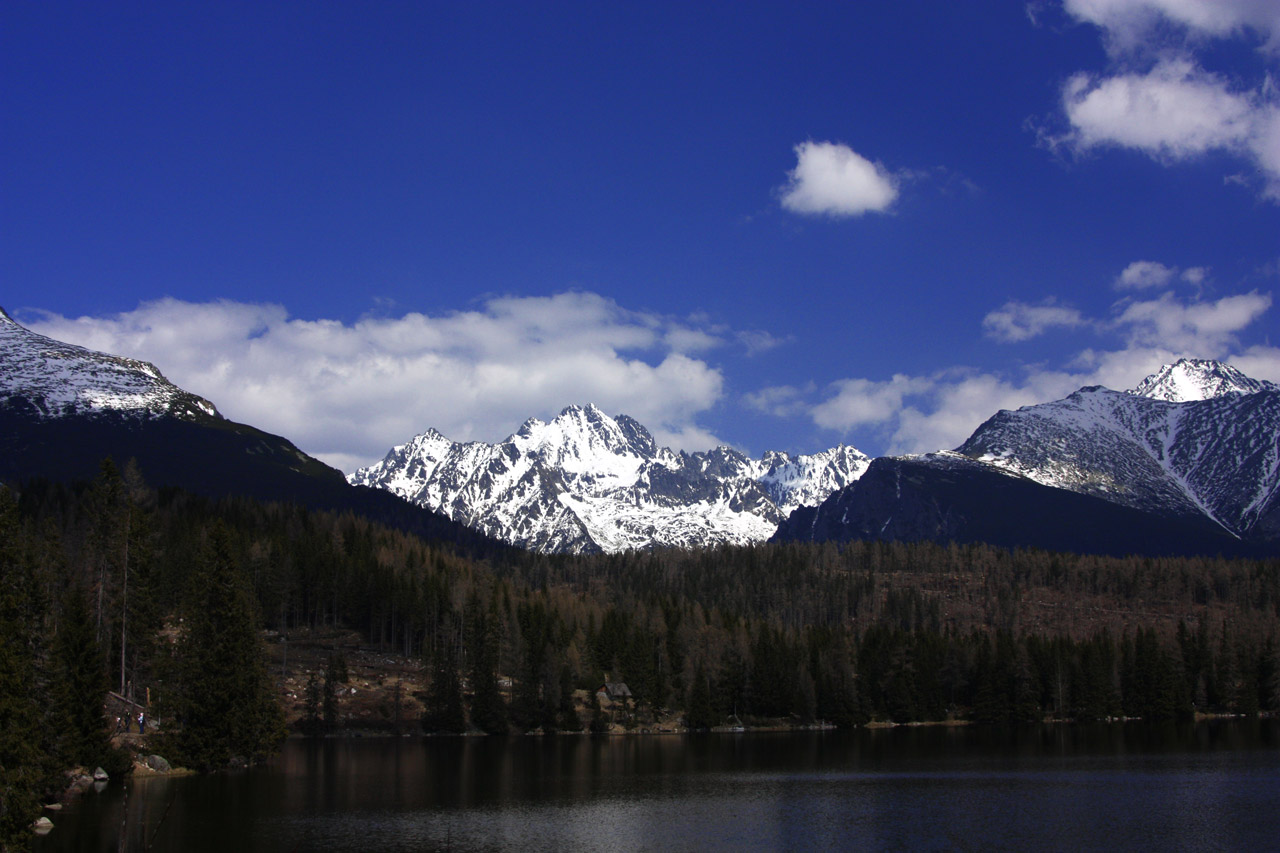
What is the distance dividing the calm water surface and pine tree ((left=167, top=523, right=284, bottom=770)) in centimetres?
330

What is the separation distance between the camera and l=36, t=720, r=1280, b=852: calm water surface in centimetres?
6284

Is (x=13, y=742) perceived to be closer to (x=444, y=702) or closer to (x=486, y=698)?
(x=444, y=702)

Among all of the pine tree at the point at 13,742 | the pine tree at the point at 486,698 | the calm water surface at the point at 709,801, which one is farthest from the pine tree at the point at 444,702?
the pine tree at the point at 13,742

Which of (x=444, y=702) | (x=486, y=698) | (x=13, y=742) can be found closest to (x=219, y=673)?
(x=13, y=742)

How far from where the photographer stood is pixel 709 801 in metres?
80.5

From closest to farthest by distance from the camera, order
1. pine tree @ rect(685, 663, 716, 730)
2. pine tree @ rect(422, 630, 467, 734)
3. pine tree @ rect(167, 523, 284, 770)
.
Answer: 1. pine tree @ rect(167, 523, 284, 770)
2. pine tree @ rect(422, 630, 467, 734)
3. pine tree @ rect(685, 663, 716, 730)

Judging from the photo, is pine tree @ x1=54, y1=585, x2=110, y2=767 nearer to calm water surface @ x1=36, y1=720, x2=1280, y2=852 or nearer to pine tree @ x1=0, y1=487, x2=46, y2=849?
calm water surface @ x1=36, y1=720, x2=1280, y2=852

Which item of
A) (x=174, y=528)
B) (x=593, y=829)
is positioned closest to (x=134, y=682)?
(x=593, y=829)

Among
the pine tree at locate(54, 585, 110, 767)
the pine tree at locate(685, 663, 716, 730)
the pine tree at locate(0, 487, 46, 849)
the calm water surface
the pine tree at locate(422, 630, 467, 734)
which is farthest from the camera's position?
the pine tree at locate(685, 663, 716, 730)

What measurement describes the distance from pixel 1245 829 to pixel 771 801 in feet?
105

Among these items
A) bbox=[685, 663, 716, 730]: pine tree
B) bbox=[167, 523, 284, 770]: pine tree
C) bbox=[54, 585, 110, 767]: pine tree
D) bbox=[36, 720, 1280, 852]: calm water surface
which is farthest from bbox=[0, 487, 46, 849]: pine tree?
bbox=[685, 663, 716, 730]: pine tree

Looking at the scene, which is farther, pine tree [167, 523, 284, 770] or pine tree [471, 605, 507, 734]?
pine tree [471, 605, 507, 734]

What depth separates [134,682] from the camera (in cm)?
10219

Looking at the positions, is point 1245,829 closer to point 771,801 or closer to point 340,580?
point 771,801
